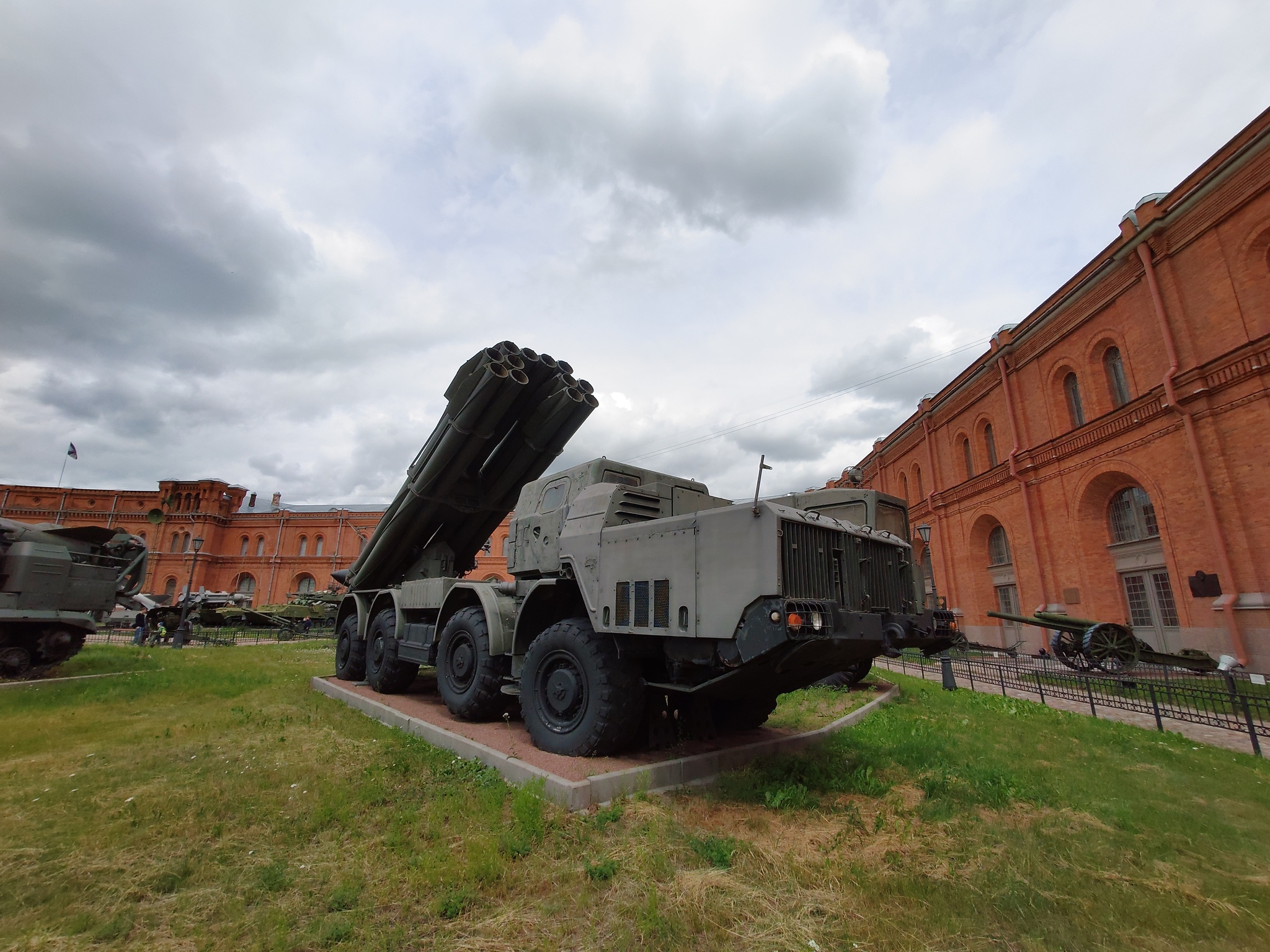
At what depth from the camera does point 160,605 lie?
24.2m

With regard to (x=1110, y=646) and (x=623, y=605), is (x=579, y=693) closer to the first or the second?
(x=623, y=605)

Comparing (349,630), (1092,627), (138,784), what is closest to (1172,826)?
(138,784)

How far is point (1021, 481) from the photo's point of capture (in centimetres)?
1802

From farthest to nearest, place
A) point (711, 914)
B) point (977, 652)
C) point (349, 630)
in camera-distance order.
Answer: point (977, 652)
point (349, 630)
point (711, 914)

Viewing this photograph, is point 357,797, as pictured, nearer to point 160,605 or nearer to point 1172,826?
point 1172,826

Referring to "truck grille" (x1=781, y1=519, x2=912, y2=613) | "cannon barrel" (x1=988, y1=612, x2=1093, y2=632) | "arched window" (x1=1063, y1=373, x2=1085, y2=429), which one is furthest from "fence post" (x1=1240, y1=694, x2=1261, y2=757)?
"arched window" (x1=1063, y1=373, x2=1085, y2=429)

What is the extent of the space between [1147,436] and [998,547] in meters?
7.38

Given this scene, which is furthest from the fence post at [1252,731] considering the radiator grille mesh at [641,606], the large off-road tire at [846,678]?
the radiator grille mesh at [641,606]

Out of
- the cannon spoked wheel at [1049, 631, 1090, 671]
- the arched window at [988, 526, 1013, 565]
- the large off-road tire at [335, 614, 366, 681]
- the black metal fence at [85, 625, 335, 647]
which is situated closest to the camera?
the large off-road tire at [335, 614, 366, 681]

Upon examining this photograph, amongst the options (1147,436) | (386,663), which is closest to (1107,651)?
(1147,436)

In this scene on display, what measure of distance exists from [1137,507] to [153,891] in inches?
757

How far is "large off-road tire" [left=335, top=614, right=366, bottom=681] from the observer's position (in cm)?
954

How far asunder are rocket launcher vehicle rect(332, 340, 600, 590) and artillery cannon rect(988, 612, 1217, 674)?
11.7 m

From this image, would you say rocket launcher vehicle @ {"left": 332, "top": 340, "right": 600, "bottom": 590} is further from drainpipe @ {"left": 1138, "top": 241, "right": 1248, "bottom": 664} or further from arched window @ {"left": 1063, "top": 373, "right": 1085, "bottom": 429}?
arched window @ {"left": 1063, "top": 373, "right": 1085, "bottom": 429}
